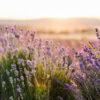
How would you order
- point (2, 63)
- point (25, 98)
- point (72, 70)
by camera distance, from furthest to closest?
point (2, 63) → point (72, 70) → point (25, 98)

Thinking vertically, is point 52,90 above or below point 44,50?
below

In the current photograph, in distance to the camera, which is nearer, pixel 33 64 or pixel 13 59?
pixel 33 64

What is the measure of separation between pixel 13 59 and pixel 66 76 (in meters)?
0.66

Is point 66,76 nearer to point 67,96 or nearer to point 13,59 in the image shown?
point 67,96

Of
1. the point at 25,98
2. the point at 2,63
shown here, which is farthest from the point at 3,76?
the point at 25,98

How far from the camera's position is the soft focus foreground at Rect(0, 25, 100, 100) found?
96.1 inches

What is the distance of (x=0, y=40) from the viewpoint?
3197mm

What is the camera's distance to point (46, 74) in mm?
2709

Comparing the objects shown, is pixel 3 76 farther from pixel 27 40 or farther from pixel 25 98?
pixel 27 40

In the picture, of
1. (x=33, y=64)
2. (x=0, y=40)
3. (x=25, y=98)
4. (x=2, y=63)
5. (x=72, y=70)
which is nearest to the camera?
(x=33, y=64)

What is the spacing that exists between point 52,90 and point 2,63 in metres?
0.68

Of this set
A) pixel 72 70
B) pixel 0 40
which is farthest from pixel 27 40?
pixel 72 70

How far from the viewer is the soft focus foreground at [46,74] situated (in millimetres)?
2441

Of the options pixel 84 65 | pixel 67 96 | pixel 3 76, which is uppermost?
pixel 84 65
